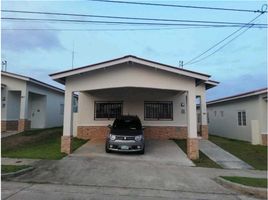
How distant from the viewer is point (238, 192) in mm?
8961

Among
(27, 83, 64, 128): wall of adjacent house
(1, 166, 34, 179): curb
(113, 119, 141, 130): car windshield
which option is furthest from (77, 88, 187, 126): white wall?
(1, 166, 34, 179): curb

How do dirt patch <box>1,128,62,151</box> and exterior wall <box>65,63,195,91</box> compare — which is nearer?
exterior wall <box>65,63,195,91</box>

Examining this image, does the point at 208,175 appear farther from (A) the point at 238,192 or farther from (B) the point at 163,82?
(B) the point at 163,82

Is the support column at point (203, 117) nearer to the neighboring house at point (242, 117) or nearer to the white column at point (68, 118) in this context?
the neighboring house at point (242, 117)

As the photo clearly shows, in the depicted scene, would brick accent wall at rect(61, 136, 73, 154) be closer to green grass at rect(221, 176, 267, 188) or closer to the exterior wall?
the exterior wall

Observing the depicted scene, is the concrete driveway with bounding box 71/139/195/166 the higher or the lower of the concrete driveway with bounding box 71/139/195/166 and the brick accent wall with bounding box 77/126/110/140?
the lower

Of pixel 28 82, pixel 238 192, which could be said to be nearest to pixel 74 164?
pixel 238 192

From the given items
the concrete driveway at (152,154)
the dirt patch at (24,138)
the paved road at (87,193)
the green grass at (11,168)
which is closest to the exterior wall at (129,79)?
the concrete driveway at (152,154)

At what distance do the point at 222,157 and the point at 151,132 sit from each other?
19.0 ft

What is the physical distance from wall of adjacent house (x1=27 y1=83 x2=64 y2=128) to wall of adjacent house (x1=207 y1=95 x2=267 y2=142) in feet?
49.1

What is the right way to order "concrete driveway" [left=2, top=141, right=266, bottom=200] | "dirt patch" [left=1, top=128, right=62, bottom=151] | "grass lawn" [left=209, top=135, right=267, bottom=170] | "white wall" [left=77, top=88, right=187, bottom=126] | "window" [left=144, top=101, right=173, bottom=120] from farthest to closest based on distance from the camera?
1. "window" [left=144, top=101, right=173, bottom=120]
2. "white wall" [left=77, top=88, right=187, bottom=126]
3. "dirt patch" [left=1, top=128, right=62, bottom=151]
4. "grass lawn" [left=209, top=135, right=267, bottom=170]
5. "concrete driveway" [left=2, top=141, right=266, bottom=200]

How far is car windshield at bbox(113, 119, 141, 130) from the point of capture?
15.3 metres

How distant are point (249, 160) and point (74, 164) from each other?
8447 mm

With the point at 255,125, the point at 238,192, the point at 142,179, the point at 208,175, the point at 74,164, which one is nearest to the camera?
the point at 238,192
